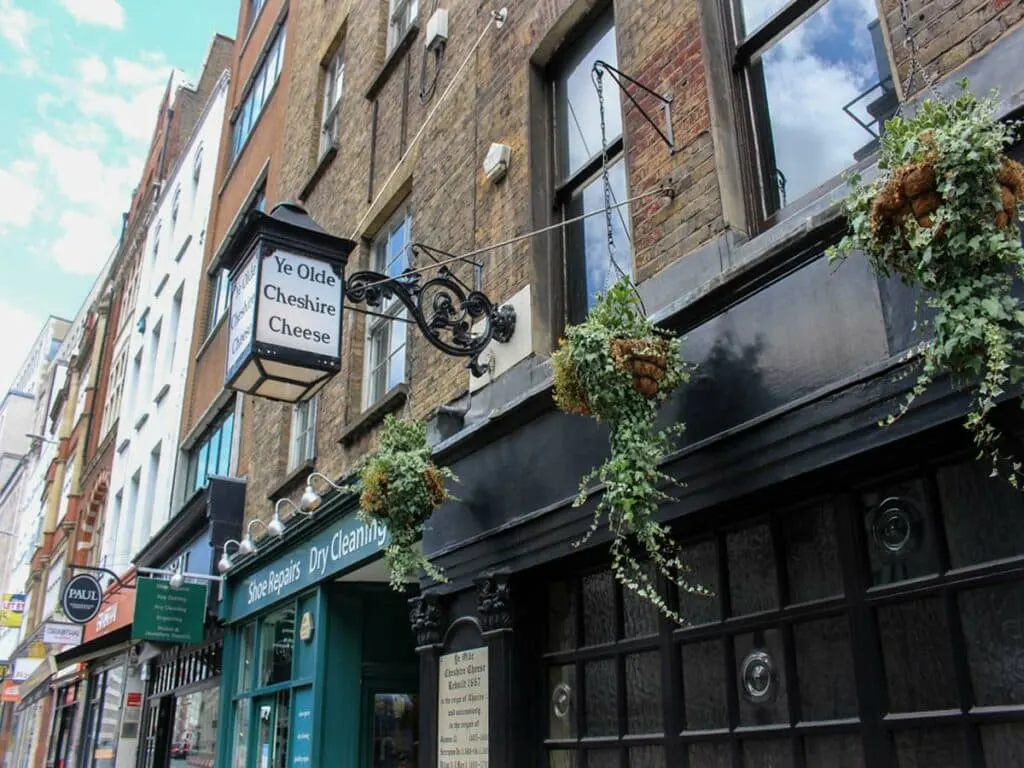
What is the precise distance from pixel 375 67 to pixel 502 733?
765 cm

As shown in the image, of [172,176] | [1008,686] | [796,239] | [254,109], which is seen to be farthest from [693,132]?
[172,176]

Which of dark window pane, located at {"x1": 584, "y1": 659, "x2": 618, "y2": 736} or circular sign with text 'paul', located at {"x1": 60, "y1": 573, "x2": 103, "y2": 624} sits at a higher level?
circular sign with text 'paul', located at {"x1": 60, "y1": 573, "x2": 103, "y2": 624}

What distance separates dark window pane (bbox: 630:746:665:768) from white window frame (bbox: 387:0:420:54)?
785 cm

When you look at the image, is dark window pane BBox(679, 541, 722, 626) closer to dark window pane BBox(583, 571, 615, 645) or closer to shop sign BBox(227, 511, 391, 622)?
dark window pane BBox(583, 571, 615, 645)

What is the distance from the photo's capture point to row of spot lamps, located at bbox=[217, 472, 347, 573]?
764cm

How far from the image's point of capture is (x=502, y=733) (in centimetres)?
541

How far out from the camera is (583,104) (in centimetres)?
659

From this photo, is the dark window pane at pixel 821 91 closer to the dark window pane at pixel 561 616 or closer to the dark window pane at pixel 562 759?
the dark window pane at pixel 561 616

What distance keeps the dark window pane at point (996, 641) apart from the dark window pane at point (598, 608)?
2.13 m

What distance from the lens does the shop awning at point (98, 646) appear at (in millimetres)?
15109

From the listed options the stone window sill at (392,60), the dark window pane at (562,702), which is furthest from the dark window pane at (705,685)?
the stone window sill at (392,60)

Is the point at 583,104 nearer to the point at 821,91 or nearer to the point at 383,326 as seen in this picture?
the point at 821,91

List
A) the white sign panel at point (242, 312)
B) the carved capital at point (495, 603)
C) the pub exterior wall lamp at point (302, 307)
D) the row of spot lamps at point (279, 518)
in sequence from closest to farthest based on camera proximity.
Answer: the carved capital at point (495, 603), the pub exterior wall lamp at point (302, 307), the white sign panel at point (242, 312), the row of spot lamps at point (279, 518)

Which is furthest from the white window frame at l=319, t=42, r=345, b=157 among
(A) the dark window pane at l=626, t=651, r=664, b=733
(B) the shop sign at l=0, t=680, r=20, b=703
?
(B) the shop sign at l=0, t=680, r=20, b=703
